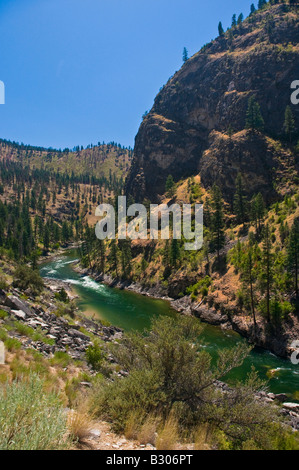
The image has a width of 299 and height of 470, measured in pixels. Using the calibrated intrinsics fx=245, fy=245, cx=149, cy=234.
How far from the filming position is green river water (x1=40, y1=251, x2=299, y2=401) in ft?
67.6

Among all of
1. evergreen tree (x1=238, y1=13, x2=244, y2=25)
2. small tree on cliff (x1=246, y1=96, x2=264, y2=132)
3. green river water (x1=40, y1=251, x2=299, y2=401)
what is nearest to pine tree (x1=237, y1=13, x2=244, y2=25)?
evergreen tree (x1=238, y1=13, x2=244, y2=25)

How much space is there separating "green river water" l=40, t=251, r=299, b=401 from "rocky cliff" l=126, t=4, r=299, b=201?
41353 mm

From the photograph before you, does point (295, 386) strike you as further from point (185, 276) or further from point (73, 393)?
point (185, 276)

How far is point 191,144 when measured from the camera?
93938 millimetres

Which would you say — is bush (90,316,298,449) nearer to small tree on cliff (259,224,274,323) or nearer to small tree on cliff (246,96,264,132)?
small tree on cliff (259,224,274,323)

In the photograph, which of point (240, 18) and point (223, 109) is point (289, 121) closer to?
point (223, 109)

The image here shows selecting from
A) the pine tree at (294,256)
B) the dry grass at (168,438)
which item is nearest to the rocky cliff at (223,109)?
the pine tree at (294,256)

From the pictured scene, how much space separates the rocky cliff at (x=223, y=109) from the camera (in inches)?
2724

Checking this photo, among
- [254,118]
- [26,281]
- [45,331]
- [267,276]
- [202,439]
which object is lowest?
[45,331]

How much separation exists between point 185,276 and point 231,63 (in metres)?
83.6

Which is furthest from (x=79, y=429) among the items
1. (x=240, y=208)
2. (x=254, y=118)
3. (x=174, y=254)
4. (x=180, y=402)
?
(x=254, y=118)

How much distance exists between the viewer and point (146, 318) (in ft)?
117

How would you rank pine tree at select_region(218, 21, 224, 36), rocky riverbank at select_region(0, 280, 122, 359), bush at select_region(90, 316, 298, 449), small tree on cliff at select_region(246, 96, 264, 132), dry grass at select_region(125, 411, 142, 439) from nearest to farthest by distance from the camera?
dry grass at select_region(125, 411, 142, 439)
bush at select_region(90, 316, 298, 449)
rocky riverbank at select_region(0, 280, 122, 359)
small tree on cliff at select_region(246, 96, 264, 132)
pine tree at select_region(218, 21, 224, 36)

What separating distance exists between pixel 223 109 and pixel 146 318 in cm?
7778
